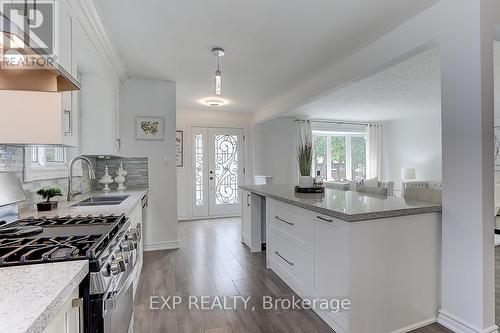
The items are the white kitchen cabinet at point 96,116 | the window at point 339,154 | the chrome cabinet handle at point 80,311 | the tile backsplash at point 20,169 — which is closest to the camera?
the chrome cabinet handle at point 80,311

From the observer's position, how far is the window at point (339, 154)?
718 centimetres

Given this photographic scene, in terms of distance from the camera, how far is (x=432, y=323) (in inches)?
75.2

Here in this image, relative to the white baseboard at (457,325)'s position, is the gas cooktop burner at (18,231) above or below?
above

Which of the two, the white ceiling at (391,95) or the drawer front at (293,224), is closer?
the drawer front at (293,224)

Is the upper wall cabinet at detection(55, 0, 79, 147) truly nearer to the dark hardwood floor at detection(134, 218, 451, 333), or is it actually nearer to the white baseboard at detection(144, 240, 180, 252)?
the dark hardwood floor at detection(134, 218, 451, 333)

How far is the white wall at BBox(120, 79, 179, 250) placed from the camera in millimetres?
3666

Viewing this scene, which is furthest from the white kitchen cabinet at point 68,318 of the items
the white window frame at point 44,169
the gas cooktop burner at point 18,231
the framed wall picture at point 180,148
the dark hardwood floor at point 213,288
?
the framed wall picture at point 180,148

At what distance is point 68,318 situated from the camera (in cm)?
77

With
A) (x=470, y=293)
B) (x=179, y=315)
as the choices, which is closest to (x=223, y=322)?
(x=179, y=315)

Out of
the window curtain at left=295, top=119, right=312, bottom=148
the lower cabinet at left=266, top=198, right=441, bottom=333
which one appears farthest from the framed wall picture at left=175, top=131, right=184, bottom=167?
the lower cabinet at left=266, top=198, right=441, bottom=333

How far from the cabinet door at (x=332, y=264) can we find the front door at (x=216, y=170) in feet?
13.6

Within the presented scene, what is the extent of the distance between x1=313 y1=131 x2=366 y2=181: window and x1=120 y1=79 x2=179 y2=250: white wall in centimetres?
430

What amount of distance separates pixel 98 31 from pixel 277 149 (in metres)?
4.66

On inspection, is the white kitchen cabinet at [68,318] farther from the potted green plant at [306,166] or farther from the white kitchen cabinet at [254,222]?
the white kitchen cabinet at [254,222]
